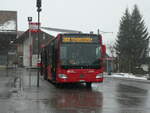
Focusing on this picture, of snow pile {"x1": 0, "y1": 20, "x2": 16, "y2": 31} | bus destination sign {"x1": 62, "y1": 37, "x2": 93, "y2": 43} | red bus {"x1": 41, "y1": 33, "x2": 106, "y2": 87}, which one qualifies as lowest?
red bus {"x1": 41, "y1": 33, "x2": 106, "y2": 87}

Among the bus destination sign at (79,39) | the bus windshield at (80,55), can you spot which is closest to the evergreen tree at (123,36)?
the bus destination sign at (79,39)

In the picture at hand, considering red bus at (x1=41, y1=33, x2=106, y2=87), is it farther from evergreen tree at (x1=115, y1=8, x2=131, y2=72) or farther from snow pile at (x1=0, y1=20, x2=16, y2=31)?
snow pile at (x1=0, y1=20, x2=16, y2=31)

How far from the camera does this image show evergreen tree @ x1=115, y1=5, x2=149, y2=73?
63.4 metres

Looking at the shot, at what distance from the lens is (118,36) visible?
69.2m

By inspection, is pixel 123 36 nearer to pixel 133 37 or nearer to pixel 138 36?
pixel 133 37

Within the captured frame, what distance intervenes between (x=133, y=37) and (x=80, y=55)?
153 feet

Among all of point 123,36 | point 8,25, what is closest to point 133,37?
point 123,36

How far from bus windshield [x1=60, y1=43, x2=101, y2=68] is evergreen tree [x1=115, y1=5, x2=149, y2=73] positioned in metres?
41.2

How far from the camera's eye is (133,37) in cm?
6506

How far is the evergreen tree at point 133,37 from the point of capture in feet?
208

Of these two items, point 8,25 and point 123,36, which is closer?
point 123,36

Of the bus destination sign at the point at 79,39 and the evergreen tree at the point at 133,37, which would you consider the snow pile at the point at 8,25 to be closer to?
the evergreen tree at the point at 133,37

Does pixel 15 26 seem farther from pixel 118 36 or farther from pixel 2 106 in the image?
pixel 2 106

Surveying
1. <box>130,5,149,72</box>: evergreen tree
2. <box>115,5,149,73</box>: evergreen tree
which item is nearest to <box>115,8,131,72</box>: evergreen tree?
<box>115,5,149,73</box>: evergreen tree
